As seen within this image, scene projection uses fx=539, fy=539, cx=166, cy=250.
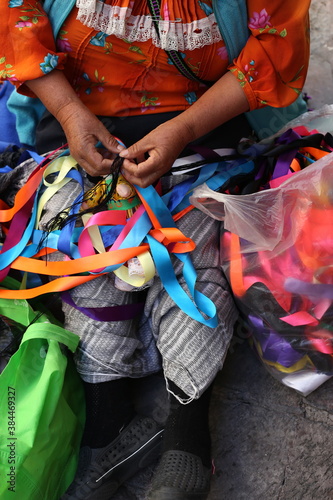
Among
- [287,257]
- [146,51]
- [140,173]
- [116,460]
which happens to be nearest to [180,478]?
[116,460]

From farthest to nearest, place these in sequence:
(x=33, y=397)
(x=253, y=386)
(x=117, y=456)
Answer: (x=253, y=386) → (x=117, y=456) → (x=33, y=397)

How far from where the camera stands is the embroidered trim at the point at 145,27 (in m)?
1.04

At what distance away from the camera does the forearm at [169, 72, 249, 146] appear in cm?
112

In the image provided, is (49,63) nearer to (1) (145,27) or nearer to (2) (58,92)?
(2) (58,92)

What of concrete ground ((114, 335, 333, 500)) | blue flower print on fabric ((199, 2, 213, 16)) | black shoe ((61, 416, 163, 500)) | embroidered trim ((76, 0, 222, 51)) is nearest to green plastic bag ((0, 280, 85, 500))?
black shoe ((61, 416, 163, 500))

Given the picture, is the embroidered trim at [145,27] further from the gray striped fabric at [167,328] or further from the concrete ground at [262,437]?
the concrete ground at [262,437]

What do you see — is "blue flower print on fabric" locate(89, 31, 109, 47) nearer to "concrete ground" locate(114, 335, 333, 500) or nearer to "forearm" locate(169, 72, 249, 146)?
"forearm" locate(169, 72, 249, 146)

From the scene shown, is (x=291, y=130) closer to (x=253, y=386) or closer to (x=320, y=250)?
(x=320, y=250)

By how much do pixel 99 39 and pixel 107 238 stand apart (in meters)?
0.41

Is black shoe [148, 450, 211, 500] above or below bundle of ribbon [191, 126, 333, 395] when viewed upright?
below

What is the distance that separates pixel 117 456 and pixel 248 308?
421 millimetres

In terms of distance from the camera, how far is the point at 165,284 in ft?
3.66

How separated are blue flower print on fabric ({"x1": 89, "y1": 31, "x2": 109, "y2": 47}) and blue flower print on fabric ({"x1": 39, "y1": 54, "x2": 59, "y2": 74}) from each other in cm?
8

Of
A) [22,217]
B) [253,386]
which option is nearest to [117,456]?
[253,386]
